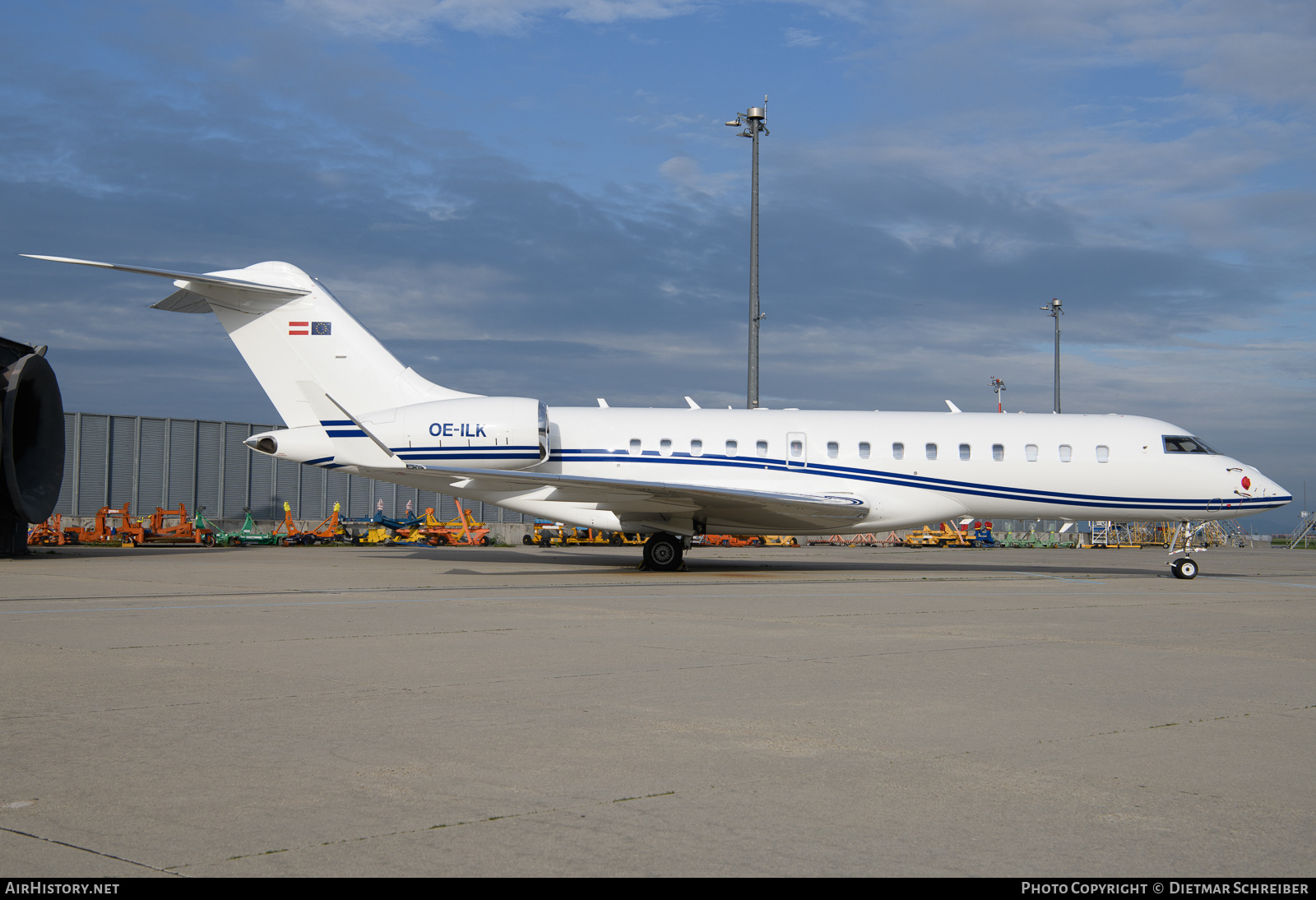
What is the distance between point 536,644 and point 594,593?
18.4ft

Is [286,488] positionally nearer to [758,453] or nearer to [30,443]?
[30,443]

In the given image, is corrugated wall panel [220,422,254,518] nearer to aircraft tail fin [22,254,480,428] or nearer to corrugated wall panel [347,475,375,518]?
corrugated wall panel [347,475,375,518]

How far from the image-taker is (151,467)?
35906mm

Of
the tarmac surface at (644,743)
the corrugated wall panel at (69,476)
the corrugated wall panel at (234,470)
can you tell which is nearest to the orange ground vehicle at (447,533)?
the corrugated wall panel at (234,470)

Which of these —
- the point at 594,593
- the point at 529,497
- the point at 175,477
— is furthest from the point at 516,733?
the point at 175,477

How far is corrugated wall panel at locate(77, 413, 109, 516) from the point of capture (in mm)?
34219

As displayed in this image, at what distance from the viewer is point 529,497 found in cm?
2009

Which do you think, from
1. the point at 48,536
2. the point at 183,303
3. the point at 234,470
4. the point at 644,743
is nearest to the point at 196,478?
the point at 234,470

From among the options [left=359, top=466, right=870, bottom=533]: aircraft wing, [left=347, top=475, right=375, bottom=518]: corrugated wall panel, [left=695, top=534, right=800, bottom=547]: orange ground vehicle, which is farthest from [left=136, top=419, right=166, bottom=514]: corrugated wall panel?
[left=359, top=466, right=870, bottom=533]: aircraft wing

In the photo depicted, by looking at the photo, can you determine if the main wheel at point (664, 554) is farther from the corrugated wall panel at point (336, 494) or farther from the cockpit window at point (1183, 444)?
the corrugated wall panel at point (336, 494)

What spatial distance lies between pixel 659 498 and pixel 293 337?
26.2 feet

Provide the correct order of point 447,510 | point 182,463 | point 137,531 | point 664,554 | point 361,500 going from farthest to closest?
point 447,510 < point 361,500 < point 182,463 < point 137,531 < point 664,554

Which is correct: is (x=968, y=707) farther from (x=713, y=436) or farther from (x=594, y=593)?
(x=713, y=436)

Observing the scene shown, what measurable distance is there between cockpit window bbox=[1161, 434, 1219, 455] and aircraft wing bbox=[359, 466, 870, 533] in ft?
20.9
